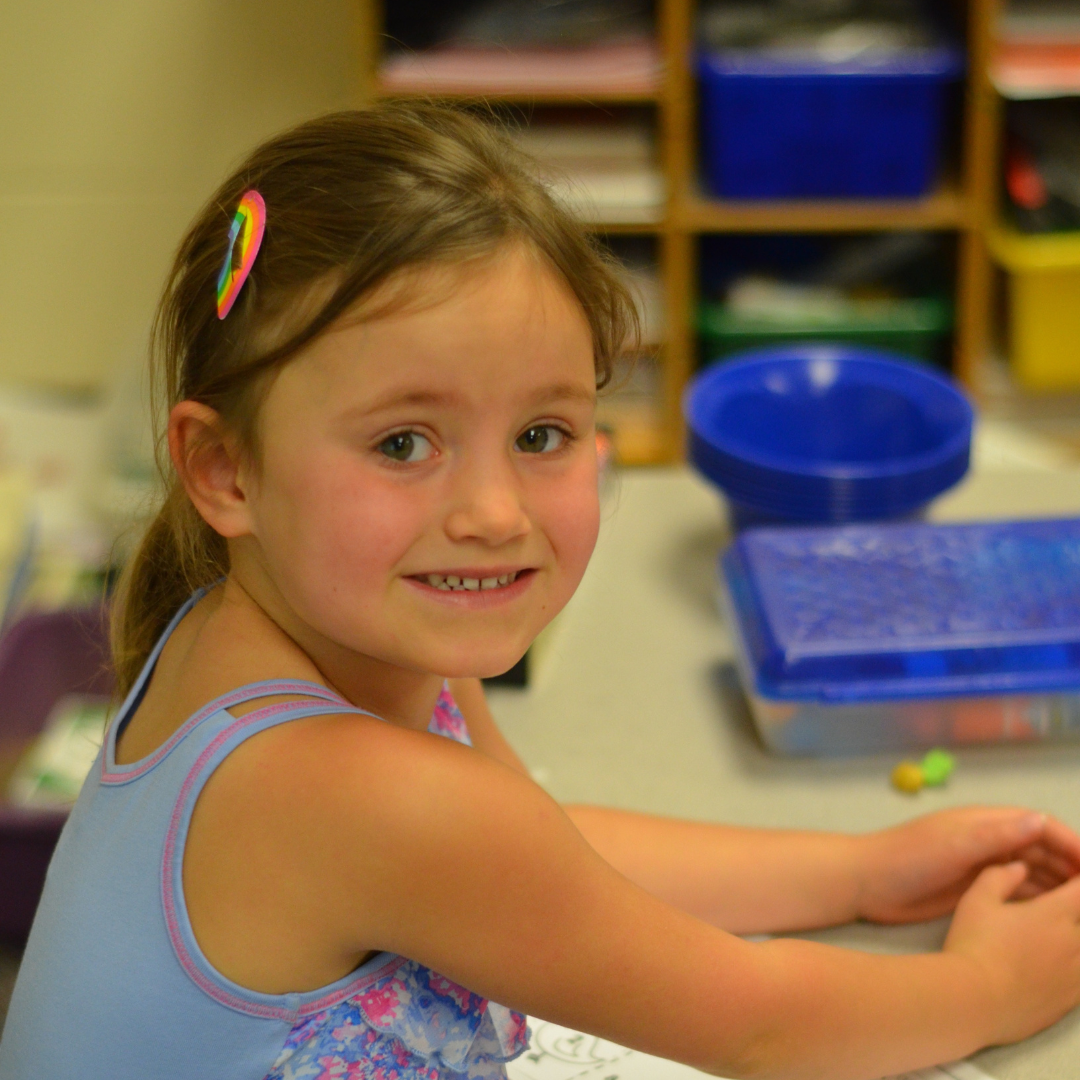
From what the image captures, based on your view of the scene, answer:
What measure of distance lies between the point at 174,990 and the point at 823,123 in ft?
5.36

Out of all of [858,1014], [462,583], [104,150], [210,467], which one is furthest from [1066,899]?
[104,150]

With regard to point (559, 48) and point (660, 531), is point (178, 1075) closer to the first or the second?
point (660, 531)

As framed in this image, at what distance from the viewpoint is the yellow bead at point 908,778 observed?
81 centimetres

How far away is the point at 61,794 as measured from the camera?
1.14 m

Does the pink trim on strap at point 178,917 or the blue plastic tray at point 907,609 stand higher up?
the pink trim on strap at point 178,917

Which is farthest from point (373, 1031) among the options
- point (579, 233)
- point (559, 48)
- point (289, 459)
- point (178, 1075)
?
point (559, 48)

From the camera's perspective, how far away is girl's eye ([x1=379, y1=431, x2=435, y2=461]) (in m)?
0.53

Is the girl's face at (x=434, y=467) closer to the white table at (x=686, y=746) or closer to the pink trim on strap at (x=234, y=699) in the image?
the pink trim on strap at (x=234, y=699)

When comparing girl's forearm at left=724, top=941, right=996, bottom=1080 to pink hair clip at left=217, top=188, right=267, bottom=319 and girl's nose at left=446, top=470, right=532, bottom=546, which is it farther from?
pink hair clip at left=217, top=188, right=267, bottom=319

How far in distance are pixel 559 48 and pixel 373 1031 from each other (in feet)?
5.16

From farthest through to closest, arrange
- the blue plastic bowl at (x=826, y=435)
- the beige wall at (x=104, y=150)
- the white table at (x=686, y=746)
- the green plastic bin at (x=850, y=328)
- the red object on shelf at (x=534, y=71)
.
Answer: the green plastic bin at (x=850, y=328)
the red object on shelf at (x=534, y=71)
the beige wall at (x=104, y=150)
the blue plastic bowl at (x=826, y=435)
the white table at (x=686, y=746)

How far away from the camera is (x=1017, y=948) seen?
0.67 meters

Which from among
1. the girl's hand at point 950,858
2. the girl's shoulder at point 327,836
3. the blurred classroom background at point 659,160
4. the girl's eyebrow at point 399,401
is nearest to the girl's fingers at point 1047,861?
the girl's hand at point 950,858

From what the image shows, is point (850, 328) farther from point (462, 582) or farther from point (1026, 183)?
point (462, 582)
